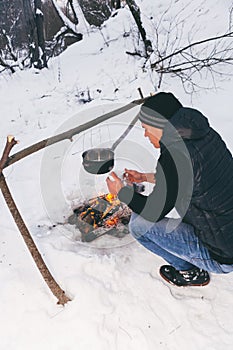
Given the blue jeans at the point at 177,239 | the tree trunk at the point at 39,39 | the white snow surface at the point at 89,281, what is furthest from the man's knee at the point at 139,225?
the tree trunk at the point at 39,39

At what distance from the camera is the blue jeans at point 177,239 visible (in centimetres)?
198

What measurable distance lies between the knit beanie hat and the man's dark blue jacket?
6 cm

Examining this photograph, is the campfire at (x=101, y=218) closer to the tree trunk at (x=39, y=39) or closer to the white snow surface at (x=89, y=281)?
the white snow surface at (x=89, y=281)

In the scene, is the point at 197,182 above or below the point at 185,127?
below

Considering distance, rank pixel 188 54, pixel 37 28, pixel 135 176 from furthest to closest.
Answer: pixel 37 28 < pixel 188 54 < pixel 135 176

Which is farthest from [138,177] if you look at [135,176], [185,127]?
[185,127]

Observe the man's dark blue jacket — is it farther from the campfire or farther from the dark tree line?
the dark tree line

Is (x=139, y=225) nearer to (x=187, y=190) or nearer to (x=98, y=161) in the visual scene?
(x=187, y=190)

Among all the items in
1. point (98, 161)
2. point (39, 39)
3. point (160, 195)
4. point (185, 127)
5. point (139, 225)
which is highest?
point (39, 39)

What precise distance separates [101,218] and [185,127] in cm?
125

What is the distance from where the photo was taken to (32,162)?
3.83 m

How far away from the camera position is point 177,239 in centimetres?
202

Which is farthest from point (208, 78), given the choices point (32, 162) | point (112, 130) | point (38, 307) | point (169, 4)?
point (38, 307)

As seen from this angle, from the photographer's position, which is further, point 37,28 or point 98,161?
point 37,28
